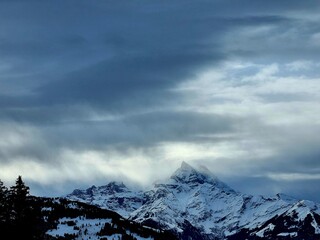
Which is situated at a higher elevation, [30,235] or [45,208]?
[45,208]

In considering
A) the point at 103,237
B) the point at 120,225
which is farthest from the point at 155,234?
the point at 103,237

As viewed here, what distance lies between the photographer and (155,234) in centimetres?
17800

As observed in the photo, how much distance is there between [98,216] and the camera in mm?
174250

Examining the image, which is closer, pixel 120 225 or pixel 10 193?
pixel 10 193

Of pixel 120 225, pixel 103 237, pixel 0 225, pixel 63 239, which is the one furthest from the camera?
pixel 120 225

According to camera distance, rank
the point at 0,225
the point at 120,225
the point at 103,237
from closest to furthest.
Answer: the point at 0,225, the point at 103,237, the point at 120,225

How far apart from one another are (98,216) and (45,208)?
1317 cm

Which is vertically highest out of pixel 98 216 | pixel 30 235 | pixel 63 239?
pixel 98 216

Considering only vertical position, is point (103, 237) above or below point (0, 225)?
above

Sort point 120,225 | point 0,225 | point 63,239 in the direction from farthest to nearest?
1. point 120,225
2. point 63,239
3. point 0,225

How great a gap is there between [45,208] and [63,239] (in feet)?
115

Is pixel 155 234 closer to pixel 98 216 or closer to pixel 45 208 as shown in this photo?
pixel 98 216

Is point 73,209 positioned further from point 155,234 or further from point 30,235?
point 30,235

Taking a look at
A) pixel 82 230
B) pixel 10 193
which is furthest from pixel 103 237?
pixel 10 193
